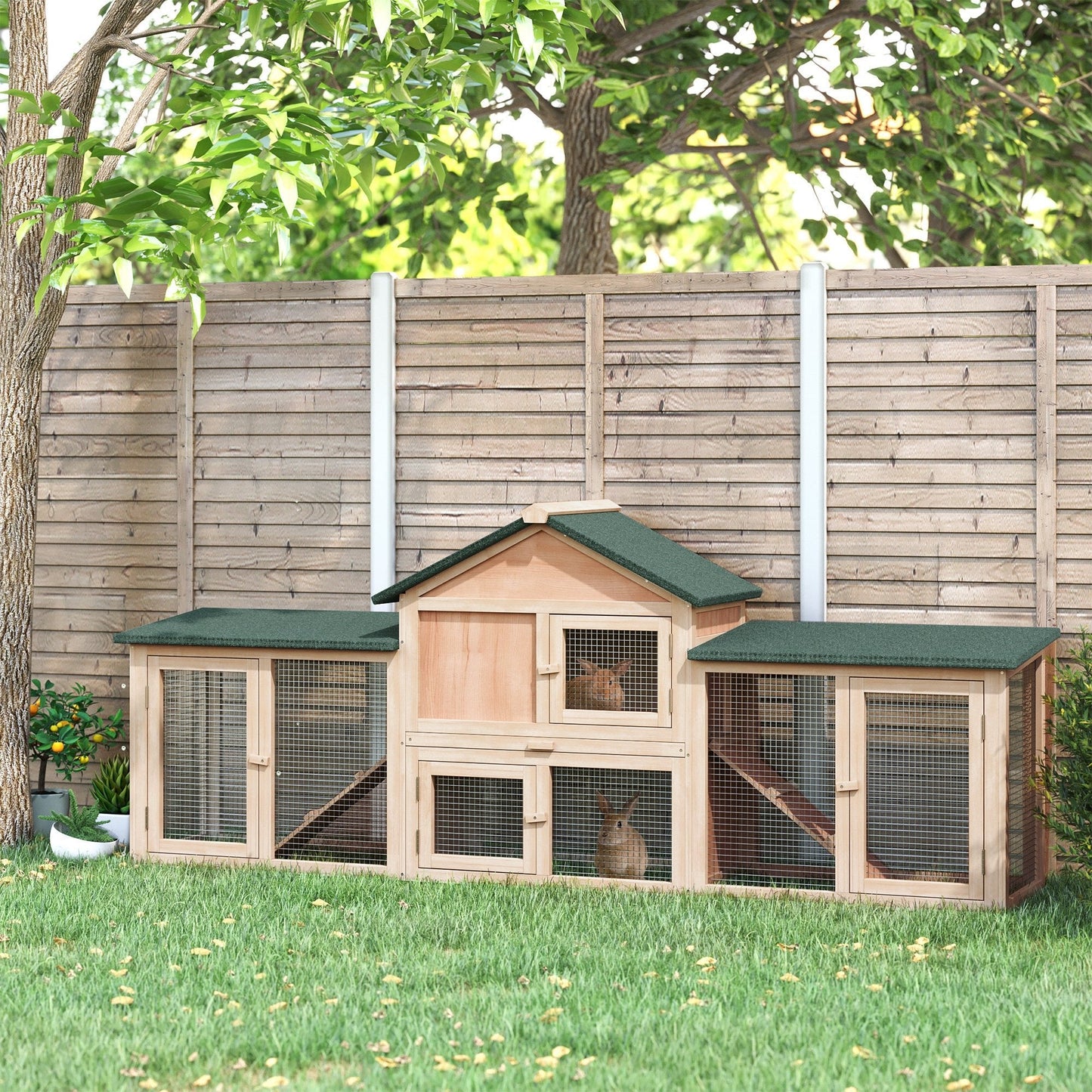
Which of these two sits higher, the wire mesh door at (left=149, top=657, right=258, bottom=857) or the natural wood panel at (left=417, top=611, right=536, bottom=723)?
the natural wood panel at (left=417, top=611, right=536, bottom=723)

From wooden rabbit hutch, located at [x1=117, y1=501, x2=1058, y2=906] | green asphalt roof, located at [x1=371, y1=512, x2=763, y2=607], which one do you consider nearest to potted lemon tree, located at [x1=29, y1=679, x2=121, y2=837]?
wooden rabbit hutch, located at [x1=117, y1=501, x2=1058, y2=906]

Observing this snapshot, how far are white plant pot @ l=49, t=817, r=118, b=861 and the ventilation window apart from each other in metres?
2.27

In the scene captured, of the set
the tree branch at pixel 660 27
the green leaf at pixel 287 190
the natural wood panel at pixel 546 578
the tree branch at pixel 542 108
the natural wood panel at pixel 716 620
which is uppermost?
the tree branch at pixel 660 27

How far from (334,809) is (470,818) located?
64 centimetres

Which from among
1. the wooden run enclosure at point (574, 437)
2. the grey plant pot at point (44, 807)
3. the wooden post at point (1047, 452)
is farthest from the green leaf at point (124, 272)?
the wooden post at point (1047, 452)

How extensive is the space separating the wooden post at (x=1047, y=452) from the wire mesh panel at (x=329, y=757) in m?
2.95

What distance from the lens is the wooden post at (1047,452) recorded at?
655 cm

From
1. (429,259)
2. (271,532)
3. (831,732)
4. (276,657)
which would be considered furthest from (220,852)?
(429,259)

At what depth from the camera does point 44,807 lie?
287 inches

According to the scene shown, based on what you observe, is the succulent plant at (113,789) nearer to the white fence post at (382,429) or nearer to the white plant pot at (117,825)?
the white plant pot at (117,825)

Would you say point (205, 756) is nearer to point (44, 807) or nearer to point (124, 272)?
point (44, 807)

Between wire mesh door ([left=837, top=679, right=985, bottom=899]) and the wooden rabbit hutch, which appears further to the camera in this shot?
the wooden rabbit hutch

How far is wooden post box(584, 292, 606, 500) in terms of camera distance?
7.03 metres

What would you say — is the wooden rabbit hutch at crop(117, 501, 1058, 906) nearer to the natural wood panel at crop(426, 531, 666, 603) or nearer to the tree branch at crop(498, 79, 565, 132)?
the natural wood panel at crop(426, 531, 666, 603)
